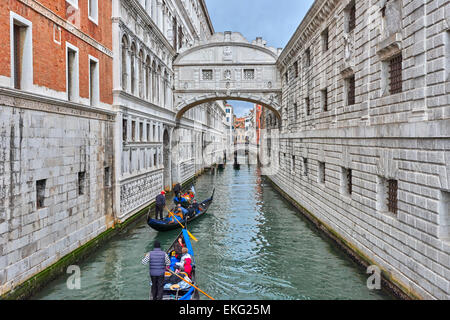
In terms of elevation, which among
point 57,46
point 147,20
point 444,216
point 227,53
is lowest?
point 444,216

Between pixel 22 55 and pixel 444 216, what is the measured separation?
8104 mm

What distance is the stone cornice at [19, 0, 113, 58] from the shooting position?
7.78m

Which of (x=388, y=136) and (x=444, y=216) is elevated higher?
(x=388, y=136)

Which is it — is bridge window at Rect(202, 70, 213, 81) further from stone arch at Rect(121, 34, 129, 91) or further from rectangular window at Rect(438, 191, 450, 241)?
rectangular window at Rect(438, 191, 450, 241)

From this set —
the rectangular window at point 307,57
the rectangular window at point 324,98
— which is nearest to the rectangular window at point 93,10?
the rectangular window at point 324,98

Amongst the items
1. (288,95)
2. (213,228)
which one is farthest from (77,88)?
(288,95)

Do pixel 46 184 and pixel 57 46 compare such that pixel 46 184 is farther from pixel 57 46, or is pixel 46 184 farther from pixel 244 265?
pixel 244 265

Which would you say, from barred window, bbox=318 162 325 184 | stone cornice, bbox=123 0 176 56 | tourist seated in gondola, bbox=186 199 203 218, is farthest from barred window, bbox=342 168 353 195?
stone cornice, bbox=123 0 176 56

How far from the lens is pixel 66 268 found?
894 centimetres

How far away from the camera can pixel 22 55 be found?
7.66 m

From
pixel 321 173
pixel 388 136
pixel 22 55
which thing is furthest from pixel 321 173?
pixel 22 55

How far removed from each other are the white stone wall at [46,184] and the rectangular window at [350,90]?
23.7 ft

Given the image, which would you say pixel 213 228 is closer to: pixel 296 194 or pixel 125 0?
pixel 296 194
